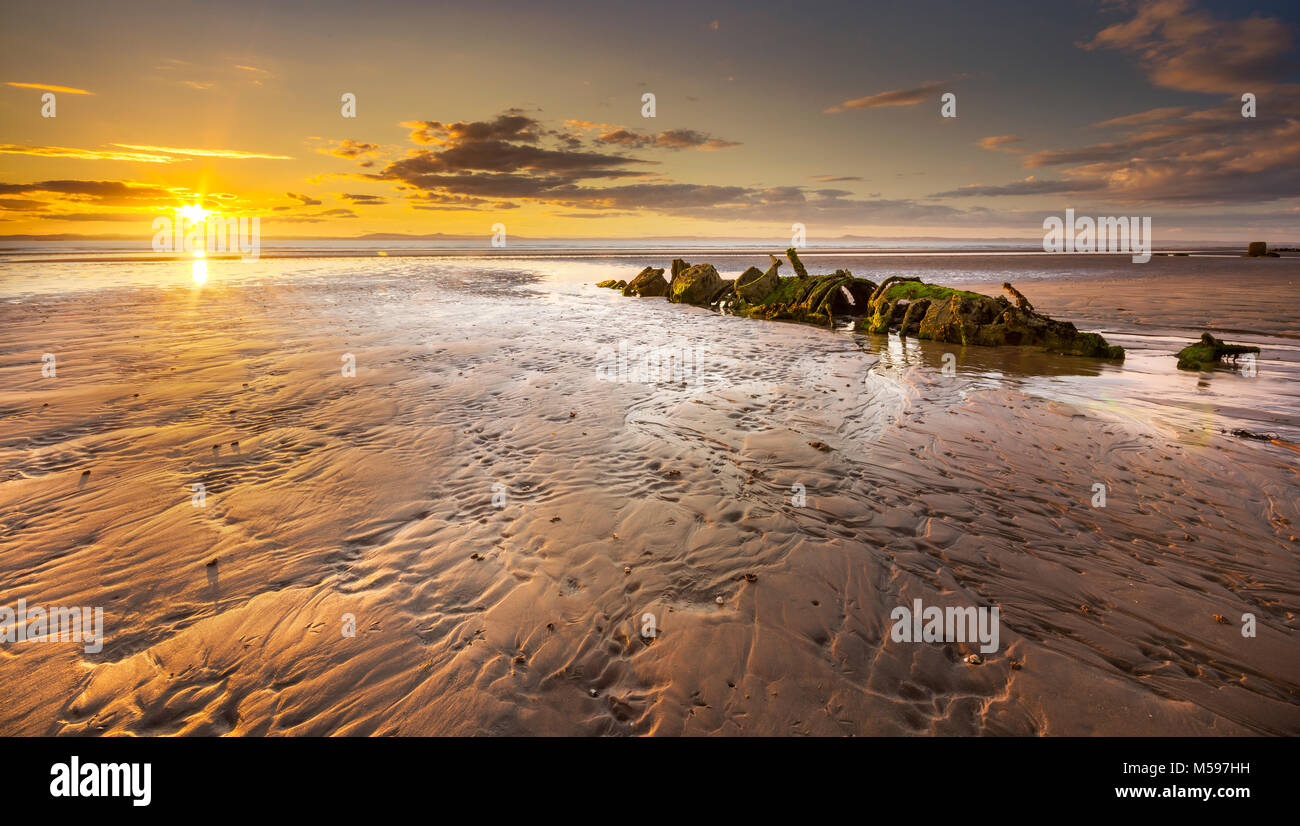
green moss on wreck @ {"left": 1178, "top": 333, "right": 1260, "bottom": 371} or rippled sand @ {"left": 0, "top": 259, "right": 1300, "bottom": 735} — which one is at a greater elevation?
green moss on wreck @ {"left": 1178, "top": 333, "right": 1260, "bottom": 371}

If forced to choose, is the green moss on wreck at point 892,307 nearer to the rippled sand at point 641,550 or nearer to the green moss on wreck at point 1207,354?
the green moss on wreck at point 1207,354

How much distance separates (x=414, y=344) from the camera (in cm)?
1481

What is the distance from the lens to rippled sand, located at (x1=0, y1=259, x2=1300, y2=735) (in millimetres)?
3457

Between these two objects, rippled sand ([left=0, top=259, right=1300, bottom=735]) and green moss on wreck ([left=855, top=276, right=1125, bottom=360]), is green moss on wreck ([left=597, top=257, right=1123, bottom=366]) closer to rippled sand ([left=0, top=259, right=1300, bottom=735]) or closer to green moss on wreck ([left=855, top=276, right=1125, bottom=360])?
green moss on wreck ([left=855, top=276, right=1125, bottom=360])

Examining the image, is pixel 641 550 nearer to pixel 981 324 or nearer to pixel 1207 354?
pixel 981 324

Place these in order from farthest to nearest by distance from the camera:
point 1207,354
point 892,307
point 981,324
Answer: point 892,307
point 981,324
point 1207,354

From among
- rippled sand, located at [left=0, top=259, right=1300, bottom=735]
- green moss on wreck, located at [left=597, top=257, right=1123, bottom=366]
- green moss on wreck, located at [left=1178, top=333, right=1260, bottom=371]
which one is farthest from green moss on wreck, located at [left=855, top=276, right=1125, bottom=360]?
rippled sand, located at [left=0, top=259, right=1300, bottom=735]

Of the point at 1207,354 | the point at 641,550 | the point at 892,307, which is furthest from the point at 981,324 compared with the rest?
the point at 641,550

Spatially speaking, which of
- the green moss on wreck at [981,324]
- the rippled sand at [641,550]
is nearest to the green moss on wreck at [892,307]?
the green moss on wreck at [981,324]

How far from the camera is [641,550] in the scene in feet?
17.1

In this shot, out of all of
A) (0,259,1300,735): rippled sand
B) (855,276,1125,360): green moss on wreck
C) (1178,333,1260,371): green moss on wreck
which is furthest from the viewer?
(855,276,1125,360): green moss on wreck

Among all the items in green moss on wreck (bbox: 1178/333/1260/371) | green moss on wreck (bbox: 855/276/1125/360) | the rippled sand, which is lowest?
the rippled sand

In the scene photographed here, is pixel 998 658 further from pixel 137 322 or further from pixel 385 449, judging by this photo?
pixel 137 322
